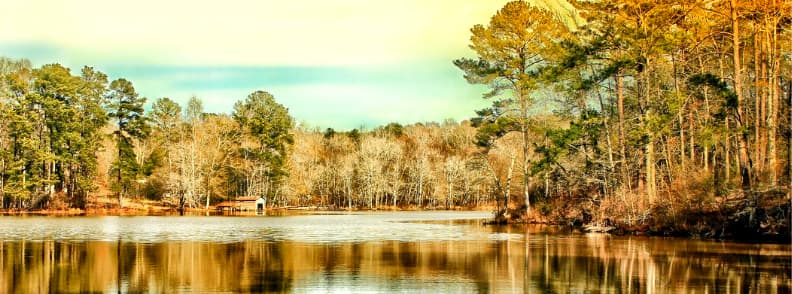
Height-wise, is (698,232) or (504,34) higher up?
(504,34)

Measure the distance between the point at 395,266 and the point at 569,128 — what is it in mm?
22675

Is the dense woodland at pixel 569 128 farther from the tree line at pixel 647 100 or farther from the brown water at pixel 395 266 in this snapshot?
the brown water at pixel 395 266

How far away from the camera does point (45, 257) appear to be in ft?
69.5

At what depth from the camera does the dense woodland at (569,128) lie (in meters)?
29.9

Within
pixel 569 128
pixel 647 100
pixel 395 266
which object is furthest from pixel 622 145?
pixel 395 266

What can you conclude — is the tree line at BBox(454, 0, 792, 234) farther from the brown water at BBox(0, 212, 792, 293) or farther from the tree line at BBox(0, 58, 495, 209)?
the tree line at BBox(0, 58, 495, 209)

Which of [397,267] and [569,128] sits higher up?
[569,128]

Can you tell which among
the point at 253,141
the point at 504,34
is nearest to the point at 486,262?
the point at 504,34

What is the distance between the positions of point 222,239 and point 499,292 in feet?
62.4

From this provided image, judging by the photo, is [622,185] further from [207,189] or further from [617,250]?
[207,189]

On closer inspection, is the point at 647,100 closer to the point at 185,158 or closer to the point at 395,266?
the point at 395,266

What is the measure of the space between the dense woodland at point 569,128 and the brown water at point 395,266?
14.9 ft

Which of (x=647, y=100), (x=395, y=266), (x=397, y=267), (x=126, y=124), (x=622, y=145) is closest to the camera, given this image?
(x=397, y=267)

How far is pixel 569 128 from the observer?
39.1m
